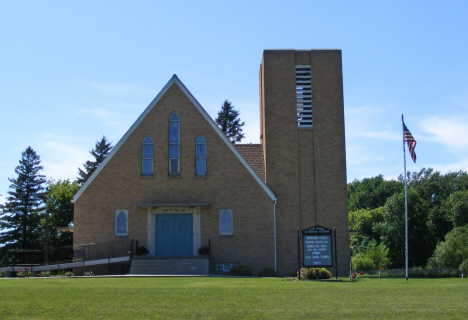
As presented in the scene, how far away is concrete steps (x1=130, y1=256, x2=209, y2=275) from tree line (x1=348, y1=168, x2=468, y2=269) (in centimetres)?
2083

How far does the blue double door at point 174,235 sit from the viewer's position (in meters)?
26.6

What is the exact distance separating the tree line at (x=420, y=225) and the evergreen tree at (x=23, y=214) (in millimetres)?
27622

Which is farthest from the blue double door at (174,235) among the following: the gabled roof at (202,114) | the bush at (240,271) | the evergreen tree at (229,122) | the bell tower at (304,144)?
the evergreen tree at (229,122)

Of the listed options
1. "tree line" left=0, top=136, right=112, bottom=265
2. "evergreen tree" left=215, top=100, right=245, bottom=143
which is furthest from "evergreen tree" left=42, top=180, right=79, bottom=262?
"evergreen tree" left=215, top=100, right=245, bottom=143

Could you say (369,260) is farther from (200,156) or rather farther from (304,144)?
(200,156)

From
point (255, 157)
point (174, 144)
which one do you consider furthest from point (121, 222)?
point (255, 157)

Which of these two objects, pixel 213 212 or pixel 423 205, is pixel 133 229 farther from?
pixel 423 205

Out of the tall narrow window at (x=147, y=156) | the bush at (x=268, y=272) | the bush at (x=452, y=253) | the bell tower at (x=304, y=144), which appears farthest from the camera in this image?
the bush at (x=452, y=253)

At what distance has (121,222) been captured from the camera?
1049 inches

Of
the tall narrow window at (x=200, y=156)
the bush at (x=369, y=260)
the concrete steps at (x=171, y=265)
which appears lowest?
the bush at (x=369, y=260)

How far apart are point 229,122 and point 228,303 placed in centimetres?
5488

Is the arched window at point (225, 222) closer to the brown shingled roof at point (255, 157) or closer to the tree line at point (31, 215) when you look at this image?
the brown shingled roof at point (255, 157)

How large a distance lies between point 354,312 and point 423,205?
5215 centimetres

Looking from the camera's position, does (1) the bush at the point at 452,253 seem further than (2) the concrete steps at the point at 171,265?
Yes
